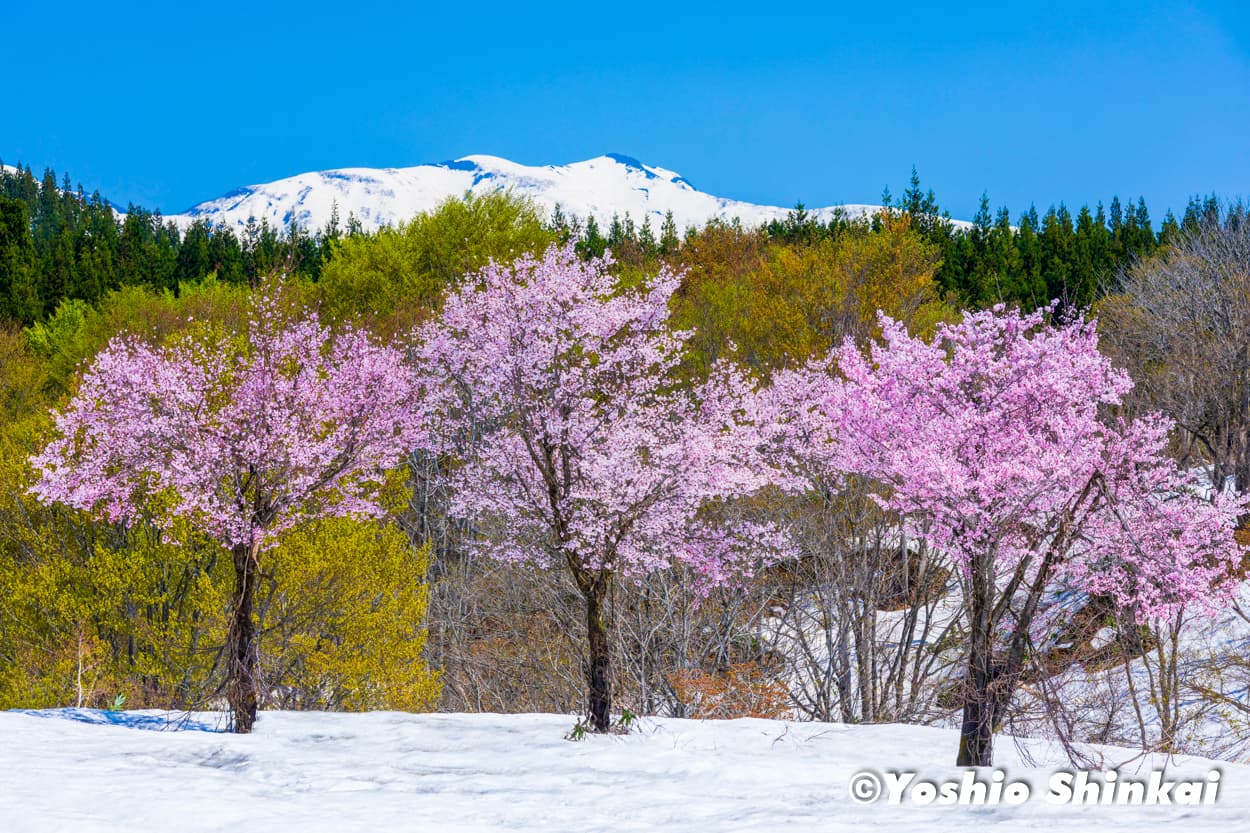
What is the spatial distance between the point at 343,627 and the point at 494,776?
52.0 feet

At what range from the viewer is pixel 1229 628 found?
25.3 metres

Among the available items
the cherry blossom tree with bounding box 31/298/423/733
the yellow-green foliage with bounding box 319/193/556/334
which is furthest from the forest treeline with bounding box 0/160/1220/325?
the cherry blossom tree with bounding box 31/298/423/733

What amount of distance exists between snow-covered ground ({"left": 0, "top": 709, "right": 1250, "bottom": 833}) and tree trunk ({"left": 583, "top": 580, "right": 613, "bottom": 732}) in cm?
55

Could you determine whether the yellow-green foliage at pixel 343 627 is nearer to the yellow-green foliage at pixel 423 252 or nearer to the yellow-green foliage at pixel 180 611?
the yellow-green foliage at pixel 180 611

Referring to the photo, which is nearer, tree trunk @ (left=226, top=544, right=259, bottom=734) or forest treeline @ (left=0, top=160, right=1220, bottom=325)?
tree trunk @ (left=226, top=544, right=259, bottom=734)

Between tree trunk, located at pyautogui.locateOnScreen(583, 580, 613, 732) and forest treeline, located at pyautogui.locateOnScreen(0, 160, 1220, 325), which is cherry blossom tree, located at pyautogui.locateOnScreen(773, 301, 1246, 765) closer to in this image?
tree trunk, located at pyautogui.locateOnScreen(583, 580, 613, 732)

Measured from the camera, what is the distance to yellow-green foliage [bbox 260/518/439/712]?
24.8m

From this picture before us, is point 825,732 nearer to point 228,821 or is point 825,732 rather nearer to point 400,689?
point 228,821

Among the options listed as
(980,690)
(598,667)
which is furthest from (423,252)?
(980,690)

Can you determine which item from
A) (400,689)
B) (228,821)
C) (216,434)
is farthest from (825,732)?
(400,689)

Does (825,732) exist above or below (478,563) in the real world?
below

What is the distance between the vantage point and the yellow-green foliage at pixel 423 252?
130 ft

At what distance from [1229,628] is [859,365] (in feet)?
57.9

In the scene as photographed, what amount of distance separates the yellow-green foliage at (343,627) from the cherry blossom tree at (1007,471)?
15.2 metres
